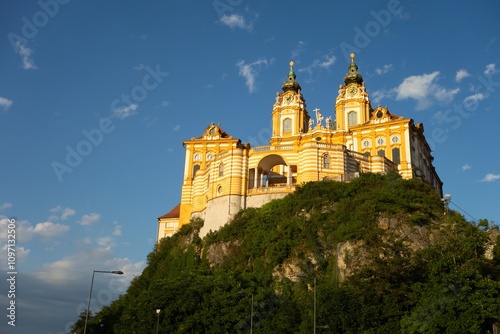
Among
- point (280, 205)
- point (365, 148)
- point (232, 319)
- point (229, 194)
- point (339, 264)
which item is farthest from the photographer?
point (365, 148)

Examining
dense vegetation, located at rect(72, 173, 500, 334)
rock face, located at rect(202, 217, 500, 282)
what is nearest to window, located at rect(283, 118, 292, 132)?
dense vegetation, located at rect(72, 173, 500, 334)

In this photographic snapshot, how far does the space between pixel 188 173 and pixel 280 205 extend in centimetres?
2208

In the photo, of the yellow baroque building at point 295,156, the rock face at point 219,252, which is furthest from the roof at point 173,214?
the rock face at point 219,252

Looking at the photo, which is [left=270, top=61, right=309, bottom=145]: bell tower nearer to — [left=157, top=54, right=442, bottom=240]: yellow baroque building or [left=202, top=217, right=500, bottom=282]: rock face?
[left=157, top=54, right=442, bottom=240]: yellow baroque building

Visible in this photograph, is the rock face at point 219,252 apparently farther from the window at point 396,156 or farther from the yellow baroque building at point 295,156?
the window at point 396,156

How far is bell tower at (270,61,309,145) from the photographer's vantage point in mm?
80625

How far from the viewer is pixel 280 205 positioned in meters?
57.0

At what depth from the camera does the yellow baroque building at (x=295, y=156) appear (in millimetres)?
61156

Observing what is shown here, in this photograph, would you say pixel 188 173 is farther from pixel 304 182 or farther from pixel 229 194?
pixel 304 182

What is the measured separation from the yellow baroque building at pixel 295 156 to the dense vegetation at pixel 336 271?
391 centimetres

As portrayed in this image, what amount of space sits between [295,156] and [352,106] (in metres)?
19.2

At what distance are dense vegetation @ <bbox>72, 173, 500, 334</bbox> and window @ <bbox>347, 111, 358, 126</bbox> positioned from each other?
832 inches

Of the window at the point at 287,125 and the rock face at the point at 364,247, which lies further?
the window at the point at 287,125

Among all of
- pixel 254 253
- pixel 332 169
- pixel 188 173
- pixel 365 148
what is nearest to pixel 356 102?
pixel 365 148
